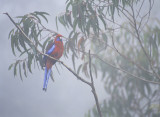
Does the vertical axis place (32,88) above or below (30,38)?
below

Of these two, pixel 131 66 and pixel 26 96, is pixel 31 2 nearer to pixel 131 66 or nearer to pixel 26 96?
pixel 26 96

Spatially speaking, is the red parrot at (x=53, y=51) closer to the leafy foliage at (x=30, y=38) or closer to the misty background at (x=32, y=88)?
the leafy foliage at (x=30, y=38)

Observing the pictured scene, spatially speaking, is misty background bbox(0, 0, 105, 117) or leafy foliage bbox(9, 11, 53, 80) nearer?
leafy foliage bbox(9, 11, 53, 80)

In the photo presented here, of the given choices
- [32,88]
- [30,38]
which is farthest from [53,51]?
[32,88]

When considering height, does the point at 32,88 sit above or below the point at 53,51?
below

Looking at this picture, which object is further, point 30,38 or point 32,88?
point 32,88

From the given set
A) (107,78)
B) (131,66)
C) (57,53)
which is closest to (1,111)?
(57,53)

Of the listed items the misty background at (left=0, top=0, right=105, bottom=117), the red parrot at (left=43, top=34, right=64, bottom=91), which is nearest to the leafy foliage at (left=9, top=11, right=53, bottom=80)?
the red parrot at (left=43, top=34, right=64, bottom=91)

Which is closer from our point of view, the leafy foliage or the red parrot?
the leafy foliage

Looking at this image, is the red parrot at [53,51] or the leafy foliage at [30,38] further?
the red parrot at [53,51]

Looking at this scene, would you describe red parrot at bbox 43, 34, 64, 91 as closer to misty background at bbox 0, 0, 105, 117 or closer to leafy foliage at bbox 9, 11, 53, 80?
leafy foliage at bbox 9, 11, 53, 80

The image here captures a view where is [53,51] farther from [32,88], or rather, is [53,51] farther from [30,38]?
[32,88]

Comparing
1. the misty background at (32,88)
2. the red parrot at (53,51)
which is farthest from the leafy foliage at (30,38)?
the misty background at (32,88)

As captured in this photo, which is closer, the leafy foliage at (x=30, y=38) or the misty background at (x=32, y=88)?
the leafy foliage at (x=30, y=38)
